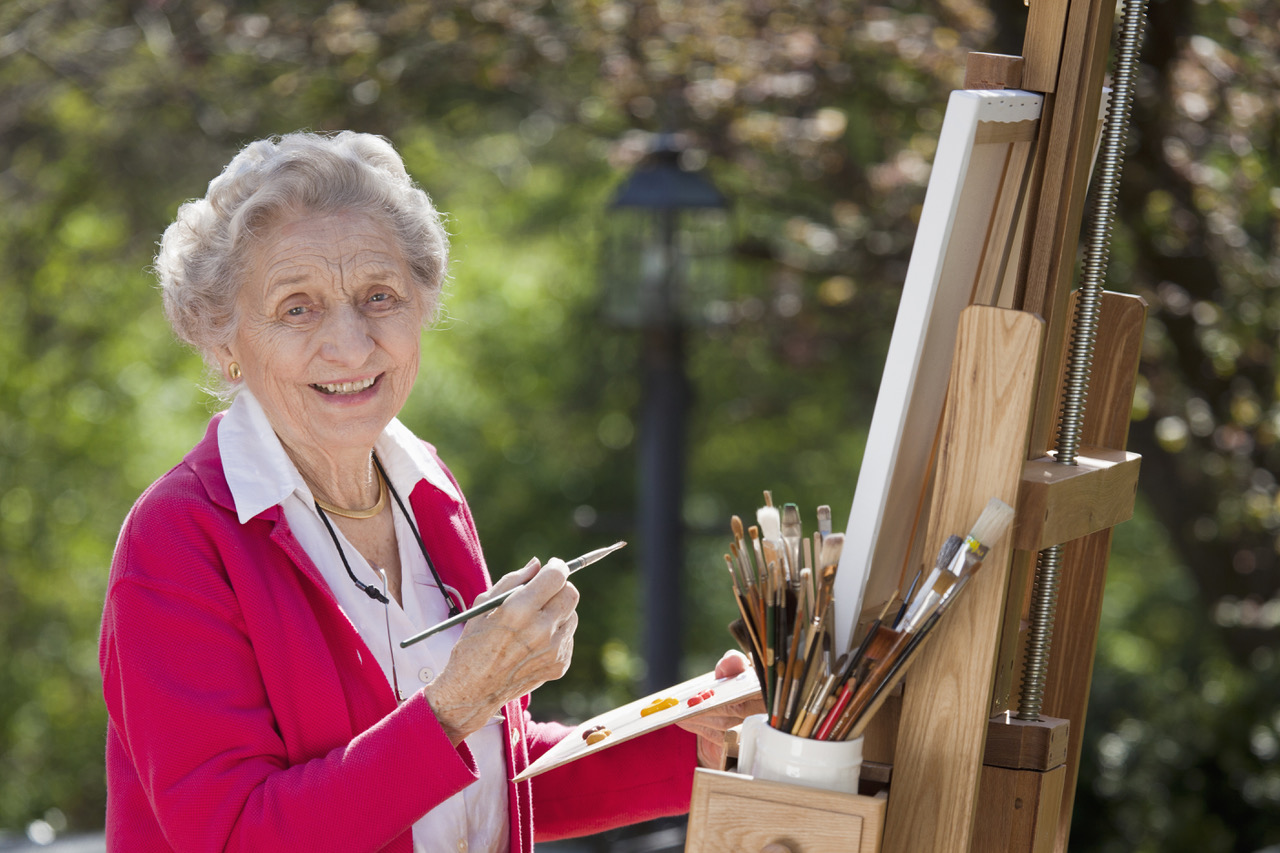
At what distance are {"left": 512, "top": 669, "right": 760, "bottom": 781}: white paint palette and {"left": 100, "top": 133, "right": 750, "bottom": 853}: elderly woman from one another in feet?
0.15

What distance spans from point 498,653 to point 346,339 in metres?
0.50

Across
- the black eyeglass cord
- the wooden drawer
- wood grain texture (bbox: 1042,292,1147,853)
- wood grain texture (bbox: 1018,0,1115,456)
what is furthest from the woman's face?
wood grain texture (bbox: 1042,292,1147,853)

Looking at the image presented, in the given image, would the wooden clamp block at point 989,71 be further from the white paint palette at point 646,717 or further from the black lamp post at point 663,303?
the black lamp post at point 663,303

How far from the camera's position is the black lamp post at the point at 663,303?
4395 millimetres

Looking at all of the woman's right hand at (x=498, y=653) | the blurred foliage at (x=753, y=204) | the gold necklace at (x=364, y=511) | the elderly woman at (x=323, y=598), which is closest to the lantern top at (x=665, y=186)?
the blurred foliage at (x=753, y=204)

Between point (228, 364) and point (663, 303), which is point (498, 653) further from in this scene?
point (663, 303)

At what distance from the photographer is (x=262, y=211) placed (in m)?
1.64

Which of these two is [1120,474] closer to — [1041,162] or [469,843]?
[1041,162]

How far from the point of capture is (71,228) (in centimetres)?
920

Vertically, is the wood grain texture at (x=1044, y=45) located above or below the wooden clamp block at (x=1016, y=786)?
above

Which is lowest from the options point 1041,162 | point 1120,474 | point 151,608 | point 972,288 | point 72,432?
point 72,432

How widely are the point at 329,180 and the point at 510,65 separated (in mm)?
3229

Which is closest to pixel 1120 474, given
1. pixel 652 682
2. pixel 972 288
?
pixel 972 288

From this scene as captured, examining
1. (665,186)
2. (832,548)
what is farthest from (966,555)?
(665,186)
